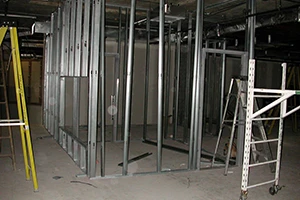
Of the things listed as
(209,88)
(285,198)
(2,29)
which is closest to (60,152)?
(2,29)

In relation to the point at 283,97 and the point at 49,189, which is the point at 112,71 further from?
the point at 283,97

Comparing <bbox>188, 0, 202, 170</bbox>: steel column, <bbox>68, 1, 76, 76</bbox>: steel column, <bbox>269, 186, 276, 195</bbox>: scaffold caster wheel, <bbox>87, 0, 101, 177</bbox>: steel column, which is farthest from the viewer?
<bbox>68, 1, 76, 76</bbox>: steel column

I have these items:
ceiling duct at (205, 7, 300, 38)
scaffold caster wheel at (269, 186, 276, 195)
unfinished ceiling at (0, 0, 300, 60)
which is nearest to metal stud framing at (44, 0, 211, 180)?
unfinished ceiling at (0, 0, 300, 60)

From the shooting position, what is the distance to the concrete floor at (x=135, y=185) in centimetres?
321

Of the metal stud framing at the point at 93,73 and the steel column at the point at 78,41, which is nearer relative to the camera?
the metal stud framing at the point at 93,73

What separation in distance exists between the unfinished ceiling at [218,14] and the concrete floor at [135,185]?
2304 millimetres

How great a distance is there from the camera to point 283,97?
114 inches

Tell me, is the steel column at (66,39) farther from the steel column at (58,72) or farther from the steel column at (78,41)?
the steel column at (78,41)

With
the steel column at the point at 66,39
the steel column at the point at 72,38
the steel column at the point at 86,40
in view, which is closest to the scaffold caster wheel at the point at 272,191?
the steel column at the point at 86,40

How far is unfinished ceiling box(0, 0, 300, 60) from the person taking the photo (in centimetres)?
522

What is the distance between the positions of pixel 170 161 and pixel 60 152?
1.78 metres

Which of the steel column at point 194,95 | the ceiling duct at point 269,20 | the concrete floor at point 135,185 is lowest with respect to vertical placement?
the concrete floor at point 135,185

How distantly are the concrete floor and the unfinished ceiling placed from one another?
230 cm

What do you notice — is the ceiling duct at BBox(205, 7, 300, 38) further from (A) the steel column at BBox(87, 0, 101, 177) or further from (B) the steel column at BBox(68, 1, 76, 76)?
(B) the steel column at BBox(68, 1, 76, 76)
